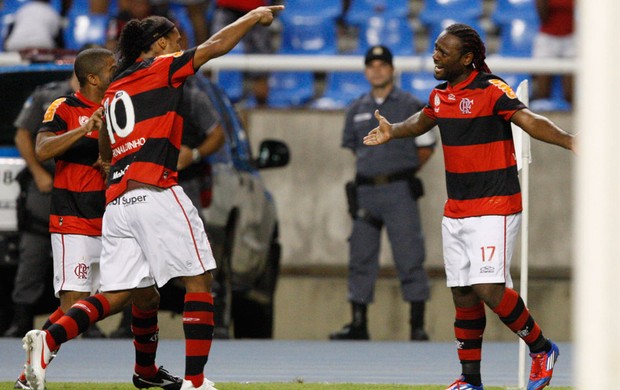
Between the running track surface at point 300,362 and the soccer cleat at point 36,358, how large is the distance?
150 centimetres

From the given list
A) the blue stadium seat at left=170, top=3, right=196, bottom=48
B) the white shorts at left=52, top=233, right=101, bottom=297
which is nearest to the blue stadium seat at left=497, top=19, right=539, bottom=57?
the blue stadium seat at left=170, top=3, right=196, bottom=48

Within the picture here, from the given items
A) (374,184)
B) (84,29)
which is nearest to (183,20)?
(84,29)

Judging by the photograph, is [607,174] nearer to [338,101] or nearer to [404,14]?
[338,101]

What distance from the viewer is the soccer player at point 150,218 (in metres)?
5.90

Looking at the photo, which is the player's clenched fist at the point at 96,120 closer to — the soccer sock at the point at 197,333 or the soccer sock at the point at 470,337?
the soccer sock at the point at 197,333

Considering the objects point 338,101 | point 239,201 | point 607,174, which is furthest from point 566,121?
point 607,174

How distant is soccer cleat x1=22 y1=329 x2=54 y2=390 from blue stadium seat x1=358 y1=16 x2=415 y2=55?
9.45m

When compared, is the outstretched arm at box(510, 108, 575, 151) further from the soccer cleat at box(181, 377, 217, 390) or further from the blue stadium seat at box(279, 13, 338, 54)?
the blue stadium seat at box(279, 13, 338, 54)

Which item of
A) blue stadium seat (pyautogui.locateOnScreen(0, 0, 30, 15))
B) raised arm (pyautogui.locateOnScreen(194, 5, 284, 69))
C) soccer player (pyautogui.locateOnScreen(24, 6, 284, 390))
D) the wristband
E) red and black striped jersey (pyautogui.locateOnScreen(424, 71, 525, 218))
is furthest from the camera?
blue stadium seat (pyautogui.locateOnScreen(0, 0, 30, 15))

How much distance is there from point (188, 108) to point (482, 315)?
4234 mm

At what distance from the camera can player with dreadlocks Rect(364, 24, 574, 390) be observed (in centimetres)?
624

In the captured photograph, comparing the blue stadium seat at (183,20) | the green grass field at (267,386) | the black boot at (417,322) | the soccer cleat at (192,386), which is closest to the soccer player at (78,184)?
the green grass field at (267,386)

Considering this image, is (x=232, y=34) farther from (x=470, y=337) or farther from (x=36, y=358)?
(x=470, y=337)

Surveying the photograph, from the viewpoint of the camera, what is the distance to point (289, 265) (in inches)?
504
